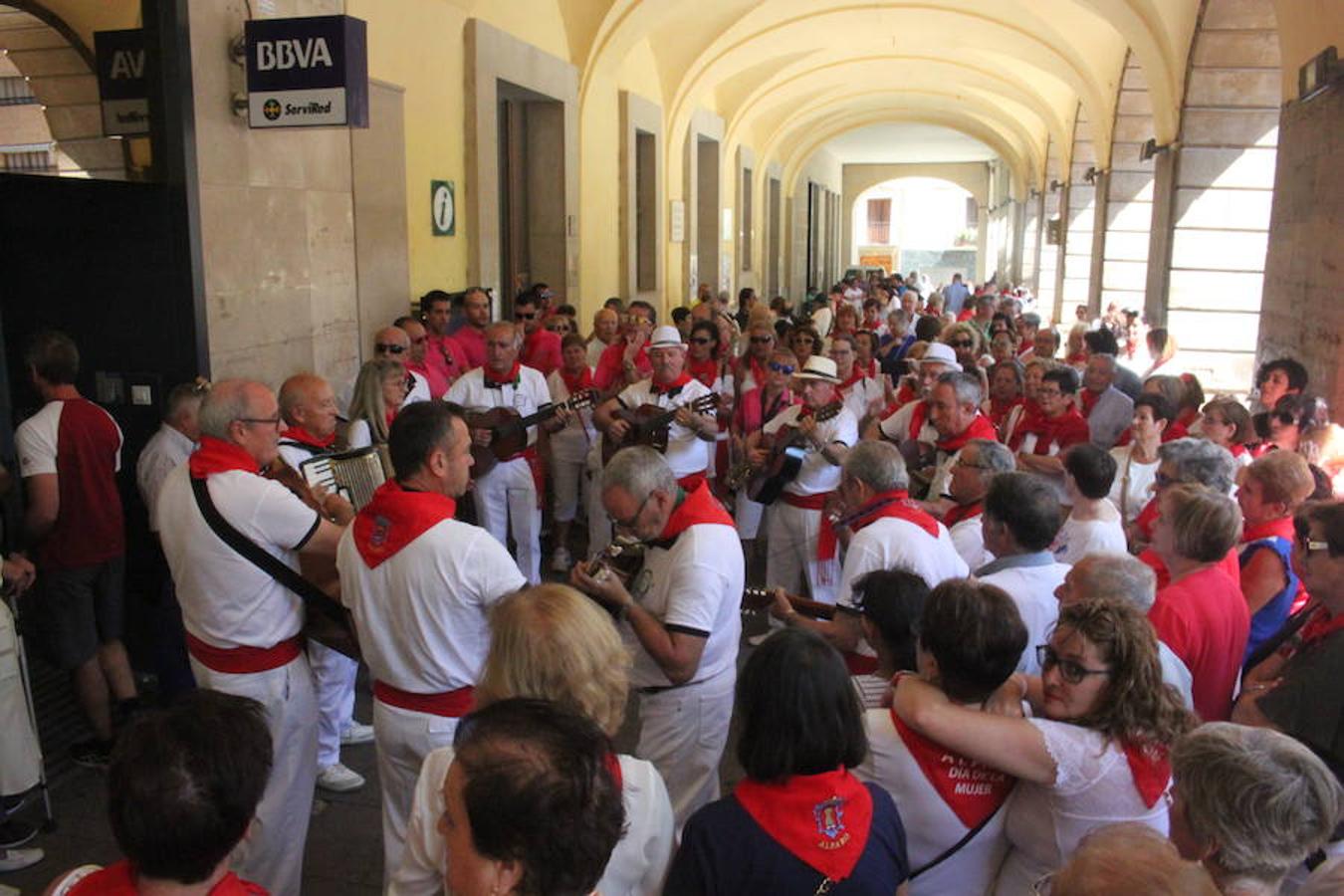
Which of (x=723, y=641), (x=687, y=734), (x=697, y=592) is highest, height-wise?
(x=697, y=592)

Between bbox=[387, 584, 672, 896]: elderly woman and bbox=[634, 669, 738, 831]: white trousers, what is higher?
bbox=[387, 584, 672, 896]: elderly woman

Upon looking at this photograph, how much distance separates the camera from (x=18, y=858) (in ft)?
13.7

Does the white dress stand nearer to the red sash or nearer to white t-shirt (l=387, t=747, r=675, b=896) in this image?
white t-shirt (l=387, t=747, r=675, b=896)

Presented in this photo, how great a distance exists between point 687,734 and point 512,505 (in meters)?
3.49

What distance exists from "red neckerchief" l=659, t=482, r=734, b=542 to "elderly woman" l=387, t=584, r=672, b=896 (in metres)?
1.04

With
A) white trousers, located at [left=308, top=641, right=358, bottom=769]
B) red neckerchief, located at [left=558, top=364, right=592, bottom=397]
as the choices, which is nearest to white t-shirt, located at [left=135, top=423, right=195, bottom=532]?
white trousers, located at [left=308, top=641, right=358, bottom=769]

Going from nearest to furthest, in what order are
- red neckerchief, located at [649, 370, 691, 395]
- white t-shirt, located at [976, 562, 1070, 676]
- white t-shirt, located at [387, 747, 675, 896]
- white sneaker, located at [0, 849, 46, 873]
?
white t-shirt, located at [387, 747, 675, 896] < white t-shirt, located at [976, 562, 1070, 676] < white sneaker, located at [0, 849, 46, 873] < red neckerchief, located at [649, 370, 691, 395]

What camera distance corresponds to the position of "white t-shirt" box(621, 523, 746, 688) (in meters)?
3.48

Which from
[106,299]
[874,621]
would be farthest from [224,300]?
[874,621]

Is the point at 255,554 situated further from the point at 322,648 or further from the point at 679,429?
the point at 679,429

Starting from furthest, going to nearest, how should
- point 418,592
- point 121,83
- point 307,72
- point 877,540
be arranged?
point 307,72 < point 121,83 < point 877,540 < point 418,592

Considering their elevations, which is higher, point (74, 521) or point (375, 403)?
point (375, 403)

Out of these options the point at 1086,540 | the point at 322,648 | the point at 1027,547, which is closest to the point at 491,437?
the point at 322,648

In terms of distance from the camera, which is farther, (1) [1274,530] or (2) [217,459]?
(1) [1274,530]
